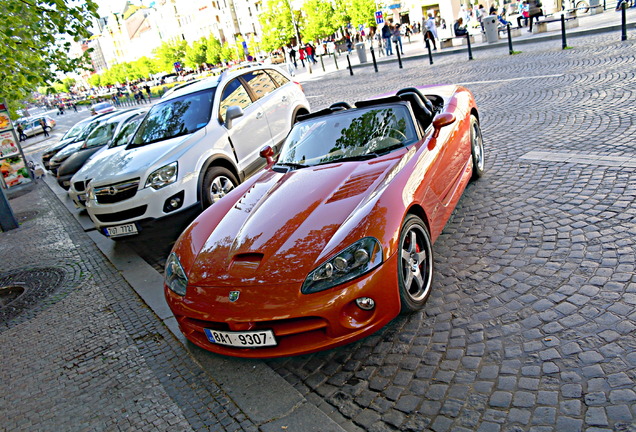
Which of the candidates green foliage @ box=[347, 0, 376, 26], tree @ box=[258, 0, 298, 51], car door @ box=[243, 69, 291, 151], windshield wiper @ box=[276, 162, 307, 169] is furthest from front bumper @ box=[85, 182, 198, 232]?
tree @ box=[258, 0, 298, 51]

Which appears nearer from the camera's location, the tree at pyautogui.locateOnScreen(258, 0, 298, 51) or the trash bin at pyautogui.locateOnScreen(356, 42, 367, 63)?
the trash bin at pyautogui.locateOnScreen(356, 42, 367, 63)

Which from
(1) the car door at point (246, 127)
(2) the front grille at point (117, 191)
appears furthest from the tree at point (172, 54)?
(2) the front grille at point (117, 191)

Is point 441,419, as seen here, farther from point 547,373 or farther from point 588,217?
point 588,217

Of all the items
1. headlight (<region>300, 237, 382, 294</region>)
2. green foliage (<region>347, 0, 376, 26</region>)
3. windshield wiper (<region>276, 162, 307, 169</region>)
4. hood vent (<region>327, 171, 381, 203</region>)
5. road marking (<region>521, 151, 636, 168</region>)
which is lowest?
road marking (<region>521, 151, 636, 168</region>)

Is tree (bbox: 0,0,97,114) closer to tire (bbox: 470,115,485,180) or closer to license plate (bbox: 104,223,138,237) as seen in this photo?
license plate (bbox: 104,223,138,237)

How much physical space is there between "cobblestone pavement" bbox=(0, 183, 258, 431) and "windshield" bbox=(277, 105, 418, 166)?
207cm

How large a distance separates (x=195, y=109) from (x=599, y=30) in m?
16.0

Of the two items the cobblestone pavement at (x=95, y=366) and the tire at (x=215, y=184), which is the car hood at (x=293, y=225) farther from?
the tire at (x=215, y=184)

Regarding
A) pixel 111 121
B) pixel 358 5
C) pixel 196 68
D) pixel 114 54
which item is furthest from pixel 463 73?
pixel 114 54

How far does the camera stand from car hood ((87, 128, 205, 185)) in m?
6.44

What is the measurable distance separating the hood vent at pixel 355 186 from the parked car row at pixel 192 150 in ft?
7.56

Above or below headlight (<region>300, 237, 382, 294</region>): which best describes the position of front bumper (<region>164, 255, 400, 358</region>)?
below

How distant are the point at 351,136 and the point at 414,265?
1.55 m

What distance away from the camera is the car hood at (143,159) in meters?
6.44
